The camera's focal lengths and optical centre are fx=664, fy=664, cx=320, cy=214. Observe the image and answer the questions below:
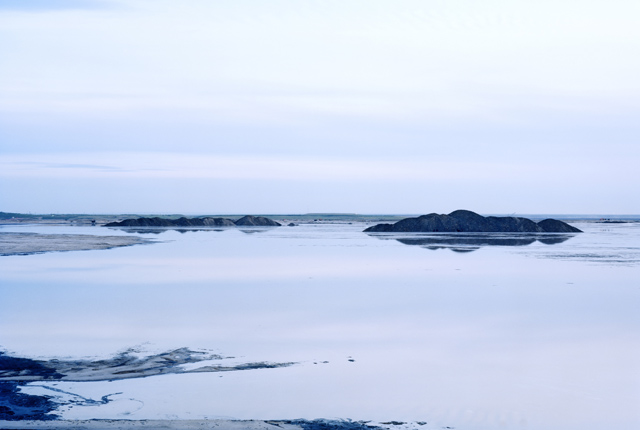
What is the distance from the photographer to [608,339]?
9820 mm

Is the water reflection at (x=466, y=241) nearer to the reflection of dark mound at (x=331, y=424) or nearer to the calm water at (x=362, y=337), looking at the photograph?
the calm water at (x=362, y=337)

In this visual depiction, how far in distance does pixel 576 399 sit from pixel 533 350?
234 centimetres

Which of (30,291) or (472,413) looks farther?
(30,291)

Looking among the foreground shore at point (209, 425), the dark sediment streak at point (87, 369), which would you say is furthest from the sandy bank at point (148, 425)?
the dark sediment streak at point (87, 369)

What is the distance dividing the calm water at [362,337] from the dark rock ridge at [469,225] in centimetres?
3978

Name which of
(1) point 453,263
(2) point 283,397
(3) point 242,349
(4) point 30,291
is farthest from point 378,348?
(1) point 453,263

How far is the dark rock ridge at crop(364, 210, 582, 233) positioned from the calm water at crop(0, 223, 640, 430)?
39.8 meters

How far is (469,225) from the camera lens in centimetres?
6038

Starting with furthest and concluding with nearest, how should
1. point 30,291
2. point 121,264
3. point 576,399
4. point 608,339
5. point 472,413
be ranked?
point 121,264, point 30,291, point 608,339, point 576,399, point 472,413

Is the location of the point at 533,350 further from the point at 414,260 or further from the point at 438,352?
the point at 414,260

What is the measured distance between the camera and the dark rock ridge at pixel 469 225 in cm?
6041

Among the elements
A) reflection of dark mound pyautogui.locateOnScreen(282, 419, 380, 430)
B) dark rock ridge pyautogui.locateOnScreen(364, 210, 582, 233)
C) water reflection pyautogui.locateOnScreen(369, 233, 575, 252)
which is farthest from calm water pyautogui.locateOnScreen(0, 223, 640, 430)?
dark rock ridge pyautogui.locateOnScreen(364, 210, 582, 233)

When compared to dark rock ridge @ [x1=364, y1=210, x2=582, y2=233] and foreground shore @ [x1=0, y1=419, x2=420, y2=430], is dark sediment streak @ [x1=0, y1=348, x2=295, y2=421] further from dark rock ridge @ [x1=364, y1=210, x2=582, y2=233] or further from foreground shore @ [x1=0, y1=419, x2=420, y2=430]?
dark rock ridge @ [x1=364, y1=210, x2=582, y2=233]

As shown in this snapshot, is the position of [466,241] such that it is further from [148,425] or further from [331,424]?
[148,425]
